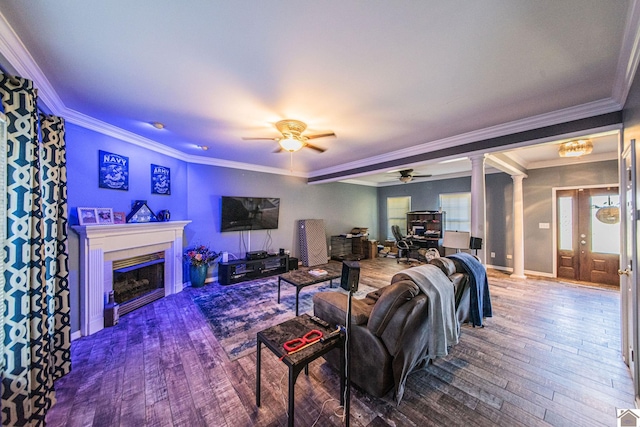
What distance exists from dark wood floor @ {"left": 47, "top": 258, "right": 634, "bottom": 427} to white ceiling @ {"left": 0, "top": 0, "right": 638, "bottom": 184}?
251cm

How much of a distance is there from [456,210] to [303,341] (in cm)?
667

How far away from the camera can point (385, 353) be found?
1619 mm

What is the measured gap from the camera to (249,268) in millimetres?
4793

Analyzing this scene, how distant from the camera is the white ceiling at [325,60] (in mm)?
1258

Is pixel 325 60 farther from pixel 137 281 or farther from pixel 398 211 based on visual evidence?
pixel 398 211

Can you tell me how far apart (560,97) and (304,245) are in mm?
5222

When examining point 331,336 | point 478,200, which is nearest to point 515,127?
point 478,200

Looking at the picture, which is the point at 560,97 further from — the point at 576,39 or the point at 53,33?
the point at 53,33

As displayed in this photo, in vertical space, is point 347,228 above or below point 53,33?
below

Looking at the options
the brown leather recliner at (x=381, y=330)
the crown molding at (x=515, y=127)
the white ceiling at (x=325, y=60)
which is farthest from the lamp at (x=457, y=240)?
the brown leather recliner at (x=381, y=330)

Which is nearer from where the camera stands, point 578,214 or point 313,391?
point 313,391

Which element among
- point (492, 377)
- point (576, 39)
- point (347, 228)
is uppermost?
point (576, 39)

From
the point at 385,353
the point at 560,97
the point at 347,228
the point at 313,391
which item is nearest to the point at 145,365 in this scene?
the point at 313,391

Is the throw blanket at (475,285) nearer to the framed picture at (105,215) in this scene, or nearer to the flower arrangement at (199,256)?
the flower arrangement at (199,256)
